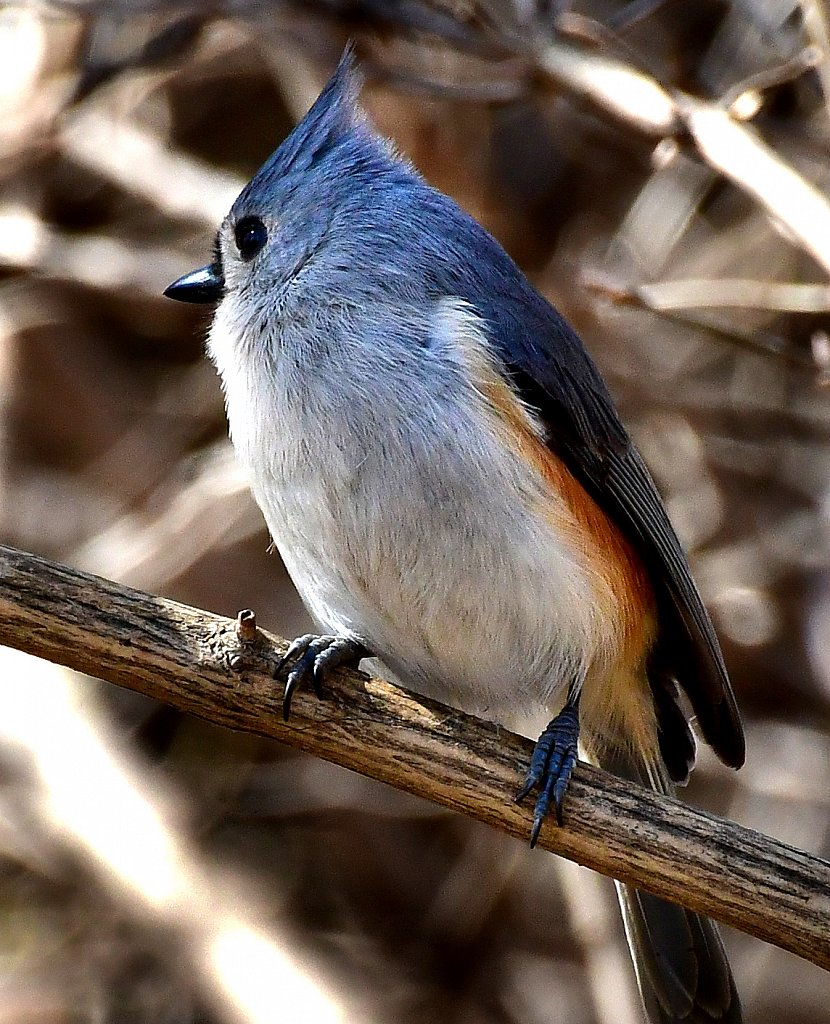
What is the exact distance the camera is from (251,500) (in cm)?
352

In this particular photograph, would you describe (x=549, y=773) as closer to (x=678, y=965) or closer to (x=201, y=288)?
(x=678, y=965)

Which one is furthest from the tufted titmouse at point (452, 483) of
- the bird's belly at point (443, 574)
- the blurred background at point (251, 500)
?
the blurred background at point (251, 500)

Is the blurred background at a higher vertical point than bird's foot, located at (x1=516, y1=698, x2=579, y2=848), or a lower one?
higher

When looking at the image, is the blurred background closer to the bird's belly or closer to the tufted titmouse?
the tufted titmouse

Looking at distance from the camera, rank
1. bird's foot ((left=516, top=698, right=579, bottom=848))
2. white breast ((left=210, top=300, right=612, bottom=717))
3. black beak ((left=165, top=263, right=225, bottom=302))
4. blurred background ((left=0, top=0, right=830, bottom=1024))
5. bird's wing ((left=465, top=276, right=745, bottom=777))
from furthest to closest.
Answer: blurred background ((left=0, top=0, right=830, bottom=1024)) → black beak ((left=165, top=263, right=225, bottom=302)) → bird's wing ((left=465, top=276, right=745, bottom=777)) → white breast ((left=210, top=300, right=612, bottom=717)) → bird's foot ((left=516, top=698, right=579, bottom=848))

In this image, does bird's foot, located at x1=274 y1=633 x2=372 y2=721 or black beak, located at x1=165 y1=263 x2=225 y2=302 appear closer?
bird's foot, located at x1=274 y1=633 x2=372 y2=721

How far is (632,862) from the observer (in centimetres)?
191

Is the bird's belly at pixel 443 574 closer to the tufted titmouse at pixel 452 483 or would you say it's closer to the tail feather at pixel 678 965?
the tufted titmouse at pixel 452 483

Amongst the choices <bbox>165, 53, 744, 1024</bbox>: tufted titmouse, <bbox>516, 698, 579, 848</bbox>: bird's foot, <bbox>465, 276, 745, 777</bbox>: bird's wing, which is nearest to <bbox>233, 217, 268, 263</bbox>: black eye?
<bbox>165, 53, 744, 1024</bbox>: tufted titmouse

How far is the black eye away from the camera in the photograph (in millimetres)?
2496

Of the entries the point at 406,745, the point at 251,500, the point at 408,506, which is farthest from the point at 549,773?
the point at 251,500

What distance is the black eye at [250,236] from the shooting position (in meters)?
2.50

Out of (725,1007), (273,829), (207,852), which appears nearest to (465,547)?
(725,1007)

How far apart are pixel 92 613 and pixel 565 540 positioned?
2.61 ft
